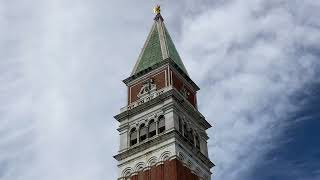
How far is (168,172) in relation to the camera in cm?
6931

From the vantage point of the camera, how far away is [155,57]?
83.8 metres

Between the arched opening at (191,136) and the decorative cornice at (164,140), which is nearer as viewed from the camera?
the decorative cornice at (164,140)

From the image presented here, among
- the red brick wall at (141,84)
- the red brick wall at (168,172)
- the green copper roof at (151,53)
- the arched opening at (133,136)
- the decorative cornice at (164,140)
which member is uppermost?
the green copper roof at (151,53)

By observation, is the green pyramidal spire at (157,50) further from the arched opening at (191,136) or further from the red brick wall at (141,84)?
the arched opening at (191,136)

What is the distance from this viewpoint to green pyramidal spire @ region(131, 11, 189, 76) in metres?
83.2

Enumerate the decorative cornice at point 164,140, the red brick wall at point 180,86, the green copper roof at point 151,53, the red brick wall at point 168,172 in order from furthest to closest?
the green copper roof at point 151,53, the red brick wall at point 180,86, the decorative cornice at point 164,140, the red brick wall at point 168,172

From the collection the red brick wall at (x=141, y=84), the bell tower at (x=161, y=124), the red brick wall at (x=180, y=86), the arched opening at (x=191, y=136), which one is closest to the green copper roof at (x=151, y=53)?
the bell tower at (x=161, y=124)

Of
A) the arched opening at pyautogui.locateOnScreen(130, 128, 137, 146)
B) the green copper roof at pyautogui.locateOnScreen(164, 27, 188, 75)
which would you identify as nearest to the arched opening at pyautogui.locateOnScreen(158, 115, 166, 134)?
the arched opening at pyautogui.locateOnScreen(130, 128, 137, 146)

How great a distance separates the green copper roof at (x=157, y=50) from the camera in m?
83.2

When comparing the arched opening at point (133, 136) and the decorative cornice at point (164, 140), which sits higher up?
the arched opening at point (133, 136)

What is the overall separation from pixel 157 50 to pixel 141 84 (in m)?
6.25

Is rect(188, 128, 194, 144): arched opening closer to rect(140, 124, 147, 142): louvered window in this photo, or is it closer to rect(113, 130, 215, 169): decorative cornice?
rect(113, 130, 215, 169): decorative cornice

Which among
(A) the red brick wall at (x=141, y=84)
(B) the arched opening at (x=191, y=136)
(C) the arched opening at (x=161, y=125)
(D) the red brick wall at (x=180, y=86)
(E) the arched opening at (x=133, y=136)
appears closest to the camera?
(C) the arched opening at (x=161, y=125)

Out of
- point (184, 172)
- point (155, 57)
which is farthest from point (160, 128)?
point (155, 57)
